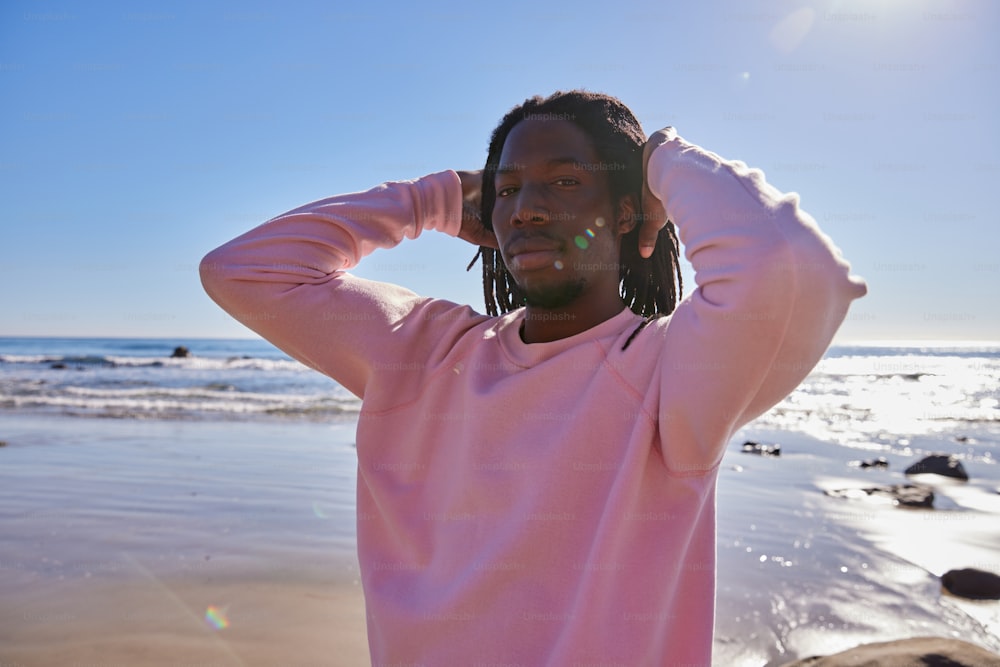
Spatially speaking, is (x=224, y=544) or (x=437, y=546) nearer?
(x=437, y=546)

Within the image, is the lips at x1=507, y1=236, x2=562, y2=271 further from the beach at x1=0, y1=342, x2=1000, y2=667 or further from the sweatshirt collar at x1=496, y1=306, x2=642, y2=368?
the beach at x1=0, y1=342, x2=1000, y2=667

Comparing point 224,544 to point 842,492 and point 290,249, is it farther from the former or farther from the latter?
point 842,492

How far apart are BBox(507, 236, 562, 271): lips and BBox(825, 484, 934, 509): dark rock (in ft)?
19.8

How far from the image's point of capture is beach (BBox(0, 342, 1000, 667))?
3.39m

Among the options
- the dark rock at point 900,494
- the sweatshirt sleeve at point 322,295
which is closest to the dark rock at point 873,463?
the dark rock at point 900,494

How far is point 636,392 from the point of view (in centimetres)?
146

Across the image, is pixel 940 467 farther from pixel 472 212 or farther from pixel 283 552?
pixel 472 212

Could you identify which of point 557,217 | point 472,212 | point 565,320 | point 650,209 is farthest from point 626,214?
point 472,212

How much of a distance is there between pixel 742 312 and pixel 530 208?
0.64 metres

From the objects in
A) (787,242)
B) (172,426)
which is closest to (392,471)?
(787,242)

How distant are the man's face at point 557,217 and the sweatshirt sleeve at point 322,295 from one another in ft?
1.00

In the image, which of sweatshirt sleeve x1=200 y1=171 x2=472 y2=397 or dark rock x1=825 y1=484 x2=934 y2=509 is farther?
dark rock x1=825 y1=484 x2=934 y2=509

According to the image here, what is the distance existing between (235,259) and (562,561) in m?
1.23

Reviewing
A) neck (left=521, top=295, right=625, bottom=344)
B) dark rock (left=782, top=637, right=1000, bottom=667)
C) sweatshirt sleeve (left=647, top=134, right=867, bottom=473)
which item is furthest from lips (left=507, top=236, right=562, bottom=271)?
dark rock (left=782, top=637, right=1000, bottom=667)
